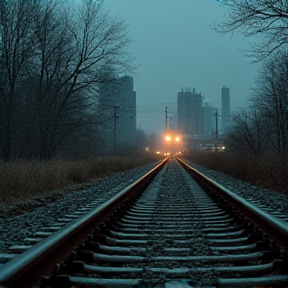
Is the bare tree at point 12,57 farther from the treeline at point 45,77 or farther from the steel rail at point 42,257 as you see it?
the steel rail at point 42,257

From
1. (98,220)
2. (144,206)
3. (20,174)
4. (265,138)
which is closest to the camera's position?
(98,220)

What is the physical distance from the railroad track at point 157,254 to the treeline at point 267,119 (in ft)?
67.2

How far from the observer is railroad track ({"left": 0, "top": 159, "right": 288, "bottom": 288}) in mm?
2723

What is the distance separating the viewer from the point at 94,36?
25.6 meters

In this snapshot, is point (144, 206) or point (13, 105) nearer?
point (144, 206)

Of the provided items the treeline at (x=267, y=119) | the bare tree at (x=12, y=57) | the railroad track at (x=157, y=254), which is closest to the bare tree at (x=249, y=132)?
the treeline at (x=267, y=119)

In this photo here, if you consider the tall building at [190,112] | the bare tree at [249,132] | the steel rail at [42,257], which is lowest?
the steel rail at [42,257]

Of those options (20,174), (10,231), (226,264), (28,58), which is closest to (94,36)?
(28,58)

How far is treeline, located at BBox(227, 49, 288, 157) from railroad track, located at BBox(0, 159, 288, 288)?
67.2 ft

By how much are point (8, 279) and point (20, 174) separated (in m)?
9.20

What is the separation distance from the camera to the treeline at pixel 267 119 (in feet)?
93.1

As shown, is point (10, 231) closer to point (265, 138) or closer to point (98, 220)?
point (98, 220)

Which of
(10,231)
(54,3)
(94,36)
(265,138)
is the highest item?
(54,3)

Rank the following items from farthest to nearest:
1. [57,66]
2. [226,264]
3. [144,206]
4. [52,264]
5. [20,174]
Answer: [57,66], [20,174], [144,206], [226,264], [52,264]
